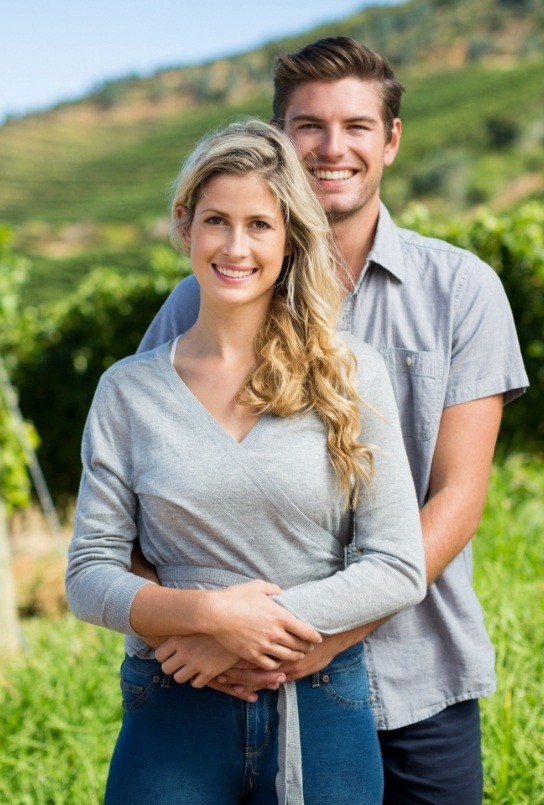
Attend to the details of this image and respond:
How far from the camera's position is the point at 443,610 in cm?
201

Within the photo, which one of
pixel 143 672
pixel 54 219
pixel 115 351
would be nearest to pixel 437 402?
pixel 143 672

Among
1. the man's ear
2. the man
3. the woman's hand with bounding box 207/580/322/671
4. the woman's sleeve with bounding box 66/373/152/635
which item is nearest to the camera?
Answer: the woman's hand with bounding box 207/580/322/671

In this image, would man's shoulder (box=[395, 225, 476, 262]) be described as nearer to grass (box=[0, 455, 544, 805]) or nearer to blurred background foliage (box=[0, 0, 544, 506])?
blurred background foliage (box=[0, 0, 544, 506])

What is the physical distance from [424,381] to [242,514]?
0.54 meters

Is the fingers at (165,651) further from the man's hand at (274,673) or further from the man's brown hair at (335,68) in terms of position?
the man's brown hair at (335,68)

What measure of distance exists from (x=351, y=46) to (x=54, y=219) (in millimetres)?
39325

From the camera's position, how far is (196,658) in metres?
1.62

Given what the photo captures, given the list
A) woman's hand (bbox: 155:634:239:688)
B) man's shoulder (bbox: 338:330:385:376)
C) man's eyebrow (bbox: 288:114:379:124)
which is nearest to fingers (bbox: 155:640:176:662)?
woman's hand (bbox: 155:634:239:688)

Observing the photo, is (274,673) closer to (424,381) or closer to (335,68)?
(424,381)

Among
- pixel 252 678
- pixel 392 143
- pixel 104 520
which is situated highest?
pixel 392 143

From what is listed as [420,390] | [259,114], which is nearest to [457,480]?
[420,390]

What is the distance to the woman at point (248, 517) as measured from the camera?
1628 mm

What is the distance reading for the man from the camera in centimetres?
197

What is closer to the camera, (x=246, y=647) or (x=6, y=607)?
(x=246, y=647)
